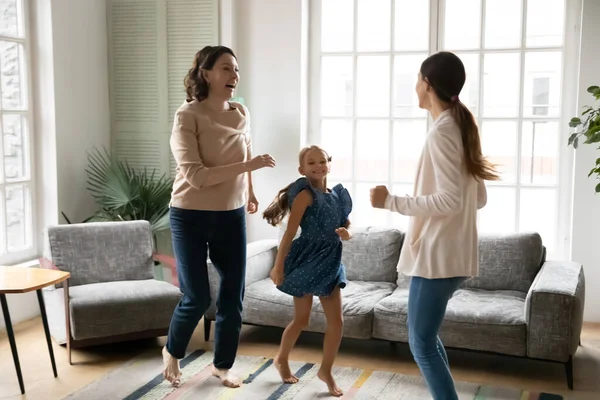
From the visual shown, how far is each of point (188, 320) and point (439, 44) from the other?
266 cm

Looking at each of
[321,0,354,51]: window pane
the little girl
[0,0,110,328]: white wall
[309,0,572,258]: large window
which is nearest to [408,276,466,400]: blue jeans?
the little girl

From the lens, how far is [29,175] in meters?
4.99

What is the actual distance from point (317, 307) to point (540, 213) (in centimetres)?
180

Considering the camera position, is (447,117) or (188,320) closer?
(447,117)

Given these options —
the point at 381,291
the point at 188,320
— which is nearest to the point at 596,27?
the point at 381,291

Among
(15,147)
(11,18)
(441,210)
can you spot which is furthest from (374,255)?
(11,18)

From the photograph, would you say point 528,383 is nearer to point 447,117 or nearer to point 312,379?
point 312,379

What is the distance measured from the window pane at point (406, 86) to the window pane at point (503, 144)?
1.52ft

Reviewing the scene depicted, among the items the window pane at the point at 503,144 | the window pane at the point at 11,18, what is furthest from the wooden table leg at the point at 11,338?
the window pane at the point at 503,144

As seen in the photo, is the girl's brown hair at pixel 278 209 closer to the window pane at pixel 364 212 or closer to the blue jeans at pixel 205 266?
the blue jeans at pixel 205 266

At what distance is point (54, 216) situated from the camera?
16.5ft

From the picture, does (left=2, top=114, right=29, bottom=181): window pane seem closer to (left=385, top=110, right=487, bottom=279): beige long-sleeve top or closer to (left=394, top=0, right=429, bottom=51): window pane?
(left=394, top=0, right=429, bottom=51): window pane

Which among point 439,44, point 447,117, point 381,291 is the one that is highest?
point 439,44

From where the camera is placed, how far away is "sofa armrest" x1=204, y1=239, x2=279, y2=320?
433cm
